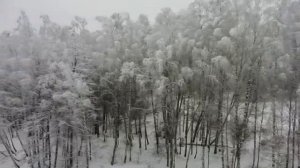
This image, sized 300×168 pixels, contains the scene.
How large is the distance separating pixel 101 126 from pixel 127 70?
32.5 ft

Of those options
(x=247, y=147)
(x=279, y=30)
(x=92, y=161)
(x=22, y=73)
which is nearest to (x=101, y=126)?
(x=92, y=161)

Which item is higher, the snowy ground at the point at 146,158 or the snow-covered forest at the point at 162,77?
the snow-covered forest at the point at 162,77

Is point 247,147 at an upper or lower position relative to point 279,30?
lower

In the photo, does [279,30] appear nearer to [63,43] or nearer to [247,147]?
[247,147]

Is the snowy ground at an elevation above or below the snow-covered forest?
below

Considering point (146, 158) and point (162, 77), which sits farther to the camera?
point (146, 158)

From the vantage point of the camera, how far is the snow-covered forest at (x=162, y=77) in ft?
65.8

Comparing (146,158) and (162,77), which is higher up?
(162,77)

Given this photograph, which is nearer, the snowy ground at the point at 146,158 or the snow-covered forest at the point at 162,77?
the snow-covered forest at the point at 162,77

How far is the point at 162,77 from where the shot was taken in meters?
20.7

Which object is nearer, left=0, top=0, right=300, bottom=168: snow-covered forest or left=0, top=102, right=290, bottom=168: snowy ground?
left=0, top=0, right=300, bottom=168: snow-covered forest

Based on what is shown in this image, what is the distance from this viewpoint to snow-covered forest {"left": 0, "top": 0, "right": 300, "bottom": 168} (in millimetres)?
20062

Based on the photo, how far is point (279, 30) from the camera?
19922 mm

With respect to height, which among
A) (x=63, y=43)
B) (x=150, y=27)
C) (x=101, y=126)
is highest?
(x=150, y=27)
